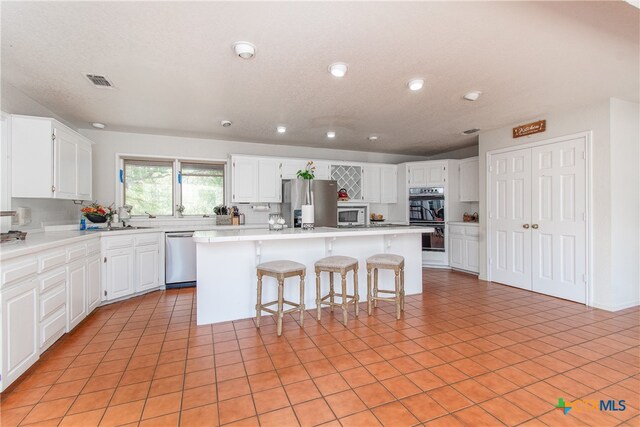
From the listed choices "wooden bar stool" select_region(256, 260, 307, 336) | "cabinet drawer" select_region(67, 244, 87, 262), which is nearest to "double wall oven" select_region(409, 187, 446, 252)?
"wooden bar stool" select_region(256, 260, 307, 336)

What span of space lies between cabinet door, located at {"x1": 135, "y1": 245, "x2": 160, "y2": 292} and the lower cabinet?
5.14 metres

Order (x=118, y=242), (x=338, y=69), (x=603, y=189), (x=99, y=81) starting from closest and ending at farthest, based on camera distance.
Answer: (x=338, y=69), (x=99, y=81), (x=603, y=189), (x=118, y=242)

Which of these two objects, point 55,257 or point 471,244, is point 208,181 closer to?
point 55,257

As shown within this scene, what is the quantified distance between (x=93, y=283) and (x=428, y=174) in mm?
5661

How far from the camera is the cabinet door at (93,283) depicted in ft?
10.5

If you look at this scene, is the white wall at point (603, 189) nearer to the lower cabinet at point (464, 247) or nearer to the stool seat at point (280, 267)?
the lower cabinet at point (464, 247)

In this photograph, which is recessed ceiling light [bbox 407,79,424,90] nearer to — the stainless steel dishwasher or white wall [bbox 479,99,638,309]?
white wall [bbox 479,99,638,309]

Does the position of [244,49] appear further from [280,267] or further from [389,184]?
[389,184]

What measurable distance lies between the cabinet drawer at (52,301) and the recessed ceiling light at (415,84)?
143 inches

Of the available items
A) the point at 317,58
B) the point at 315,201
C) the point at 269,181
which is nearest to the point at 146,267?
the point at 269,181

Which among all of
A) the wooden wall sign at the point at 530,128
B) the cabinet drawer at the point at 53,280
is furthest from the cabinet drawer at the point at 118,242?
the wooden wall sign at the point at 530,128

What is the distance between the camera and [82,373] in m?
2.14

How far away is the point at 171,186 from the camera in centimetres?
505

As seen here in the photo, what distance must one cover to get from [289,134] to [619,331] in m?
4.66
